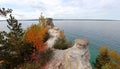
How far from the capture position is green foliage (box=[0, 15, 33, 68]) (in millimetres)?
26438

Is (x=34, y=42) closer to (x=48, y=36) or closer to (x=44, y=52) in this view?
(x=44, y=52)

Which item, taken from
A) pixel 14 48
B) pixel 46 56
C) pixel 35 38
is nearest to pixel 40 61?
pixel 46 56

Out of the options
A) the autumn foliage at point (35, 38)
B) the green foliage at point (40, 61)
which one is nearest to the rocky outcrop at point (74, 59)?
the green foliage at point (40, 61)

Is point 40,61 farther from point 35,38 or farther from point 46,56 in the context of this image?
point 35,38

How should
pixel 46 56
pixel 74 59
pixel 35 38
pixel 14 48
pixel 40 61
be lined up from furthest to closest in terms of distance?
pixel 35 38
pixel 14 48
pixel 46 56
pixel 40 61
pixel 74 59

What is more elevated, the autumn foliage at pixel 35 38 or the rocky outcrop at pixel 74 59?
the autumn foliage at pixel 35 38

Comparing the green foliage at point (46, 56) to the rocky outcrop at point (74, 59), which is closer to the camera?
the rocky outcrop at point (74, 59)

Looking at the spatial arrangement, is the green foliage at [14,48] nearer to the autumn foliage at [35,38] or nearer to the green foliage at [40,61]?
the autumn foliage at [35,38]

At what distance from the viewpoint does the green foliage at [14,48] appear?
86.7 feet

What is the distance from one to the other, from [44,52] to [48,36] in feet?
32.5

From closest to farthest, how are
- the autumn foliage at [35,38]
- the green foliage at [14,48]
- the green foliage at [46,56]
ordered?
the green foliage at [46,56]
the green foliage at [14,48]
the autumn foliage at [35,38]

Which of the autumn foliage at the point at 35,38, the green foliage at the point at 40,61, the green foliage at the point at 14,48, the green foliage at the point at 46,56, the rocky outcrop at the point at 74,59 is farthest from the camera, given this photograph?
the autumn foliage at the point at 35,38

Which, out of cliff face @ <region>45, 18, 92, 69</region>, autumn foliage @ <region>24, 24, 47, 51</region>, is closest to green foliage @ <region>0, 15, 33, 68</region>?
autumn foliage @ <region>24, 24, 47, 51</region>

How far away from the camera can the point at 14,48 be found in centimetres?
2725
